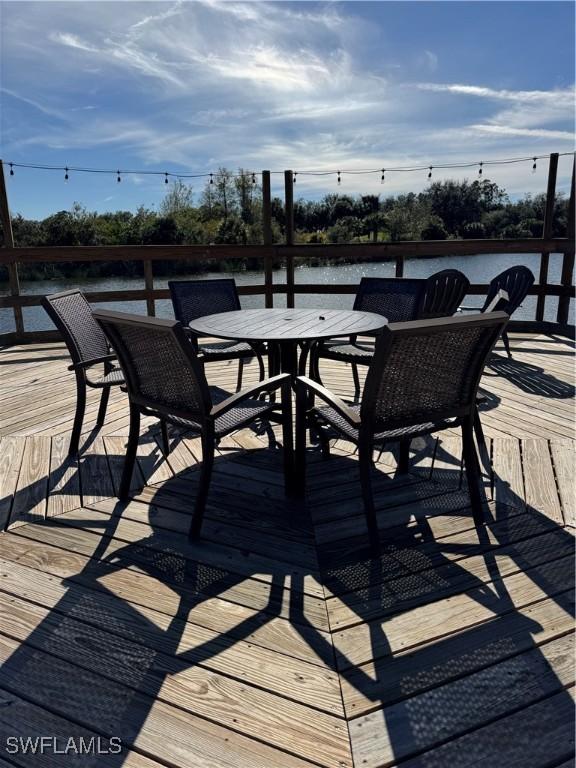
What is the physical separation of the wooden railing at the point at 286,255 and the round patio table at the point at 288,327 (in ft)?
8.76

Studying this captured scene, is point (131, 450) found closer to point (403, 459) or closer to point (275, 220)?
point (403, 459)

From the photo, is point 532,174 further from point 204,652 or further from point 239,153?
point 239,153

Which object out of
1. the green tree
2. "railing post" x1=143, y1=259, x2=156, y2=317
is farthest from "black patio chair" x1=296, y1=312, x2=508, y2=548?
the green tree

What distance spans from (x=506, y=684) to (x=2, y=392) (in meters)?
3.73

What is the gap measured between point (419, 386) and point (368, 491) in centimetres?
40

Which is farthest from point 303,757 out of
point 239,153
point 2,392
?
point 239,153

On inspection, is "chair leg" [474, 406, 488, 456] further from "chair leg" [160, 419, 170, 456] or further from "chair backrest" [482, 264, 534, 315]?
"chair backrest" [482, 264, 534, 315]

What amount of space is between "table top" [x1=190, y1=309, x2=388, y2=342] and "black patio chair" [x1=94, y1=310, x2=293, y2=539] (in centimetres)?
33

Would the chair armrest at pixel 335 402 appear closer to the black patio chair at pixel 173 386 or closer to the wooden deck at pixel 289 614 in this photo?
the black patio chair at pixel 173 386

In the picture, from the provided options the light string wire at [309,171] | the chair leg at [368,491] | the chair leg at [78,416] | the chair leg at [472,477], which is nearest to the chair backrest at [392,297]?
the chair leg at [472,477]

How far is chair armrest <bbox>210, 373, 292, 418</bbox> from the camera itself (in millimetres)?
1786

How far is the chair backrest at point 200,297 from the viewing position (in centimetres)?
354

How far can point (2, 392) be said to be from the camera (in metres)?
3.74

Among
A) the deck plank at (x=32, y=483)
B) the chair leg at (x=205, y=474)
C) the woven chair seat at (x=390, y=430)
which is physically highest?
the woven chair seat at (x=390, y=430)
